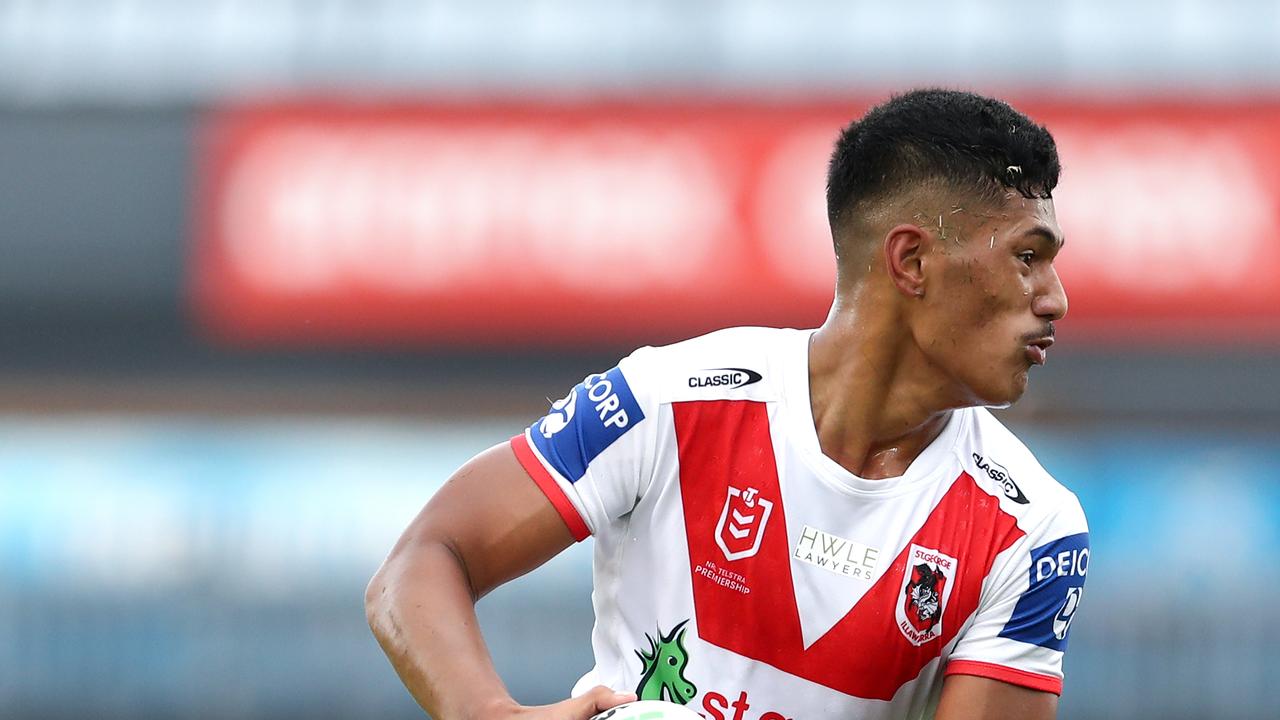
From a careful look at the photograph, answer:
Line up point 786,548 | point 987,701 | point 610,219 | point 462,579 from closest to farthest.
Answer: point 462,579 → point 987,701 → point 786,548 → point 610,219

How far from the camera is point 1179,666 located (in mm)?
11367

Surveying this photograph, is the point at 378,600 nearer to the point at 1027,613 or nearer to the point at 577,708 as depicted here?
the point at 577,708

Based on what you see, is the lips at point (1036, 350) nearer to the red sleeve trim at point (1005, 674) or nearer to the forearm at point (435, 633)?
the red sleeve trim at point (1005, 674)

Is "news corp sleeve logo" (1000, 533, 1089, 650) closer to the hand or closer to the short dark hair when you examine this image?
the short dark hair

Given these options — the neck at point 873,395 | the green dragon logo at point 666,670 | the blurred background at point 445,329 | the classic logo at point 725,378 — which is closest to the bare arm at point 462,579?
the green dragon logo at point 666,670

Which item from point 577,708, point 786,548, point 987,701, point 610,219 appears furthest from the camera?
point 610,219

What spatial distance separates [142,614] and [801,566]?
8.93 meters

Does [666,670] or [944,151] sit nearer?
[944,151]

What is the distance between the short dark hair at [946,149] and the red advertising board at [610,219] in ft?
26.0

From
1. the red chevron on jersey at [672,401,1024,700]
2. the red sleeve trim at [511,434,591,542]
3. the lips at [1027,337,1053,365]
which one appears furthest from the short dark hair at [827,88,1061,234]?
the red sleeve trim at [511,434,591,542]

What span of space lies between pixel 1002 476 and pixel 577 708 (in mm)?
1175

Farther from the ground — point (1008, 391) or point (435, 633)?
point (1008, 391)

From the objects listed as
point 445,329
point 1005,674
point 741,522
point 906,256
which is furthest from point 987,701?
point 445,329

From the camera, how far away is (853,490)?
3.92m
